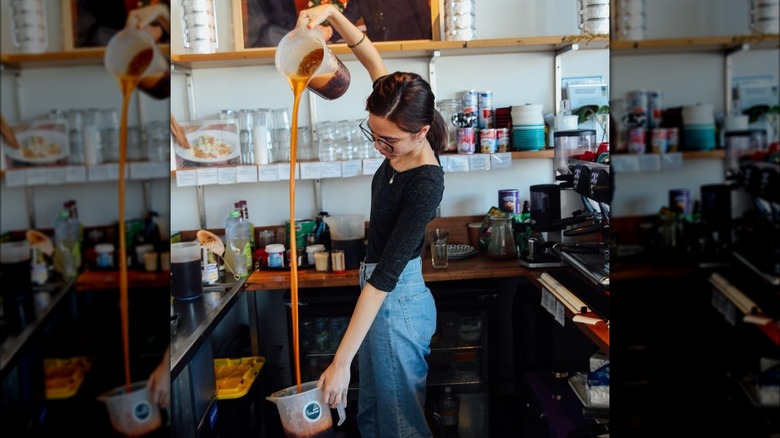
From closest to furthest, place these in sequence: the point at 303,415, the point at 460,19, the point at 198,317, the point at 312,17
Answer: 1. the point at 303,415
2. the point at 312,17
3. the point at 198,317
4. the point at 460,19

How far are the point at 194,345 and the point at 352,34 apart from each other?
1.04m

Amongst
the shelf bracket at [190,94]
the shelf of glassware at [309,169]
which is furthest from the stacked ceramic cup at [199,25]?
the shelf of glassware at [309,169]

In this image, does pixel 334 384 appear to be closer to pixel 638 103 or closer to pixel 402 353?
pixel 402 353

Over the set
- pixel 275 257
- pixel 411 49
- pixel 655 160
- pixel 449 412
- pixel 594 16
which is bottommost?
pixel 449 412

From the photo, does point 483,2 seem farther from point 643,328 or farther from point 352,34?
point 643,328

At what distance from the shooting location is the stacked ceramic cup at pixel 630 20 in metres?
0.34

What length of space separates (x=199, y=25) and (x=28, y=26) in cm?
258

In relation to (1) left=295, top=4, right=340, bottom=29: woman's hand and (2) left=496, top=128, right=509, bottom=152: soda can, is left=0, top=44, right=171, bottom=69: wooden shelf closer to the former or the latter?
(1) left=295, top=4, right=340, bottom=29: woman's hand

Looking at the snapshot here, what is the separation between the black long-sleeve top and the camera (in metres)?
1.62

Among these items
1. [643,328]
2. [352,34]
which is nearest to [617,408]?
[643,328]

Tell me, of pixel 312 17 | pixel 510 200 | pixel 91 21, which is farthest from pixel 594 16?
pixel 91 21

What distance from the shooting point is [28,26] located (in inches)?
12.6

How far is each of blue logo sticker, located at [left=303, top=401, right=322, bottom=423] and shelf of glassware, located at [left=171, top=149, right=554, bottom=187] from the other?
1.40m

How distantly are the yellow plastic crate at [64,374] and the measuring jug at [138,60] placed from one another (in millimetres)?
153
